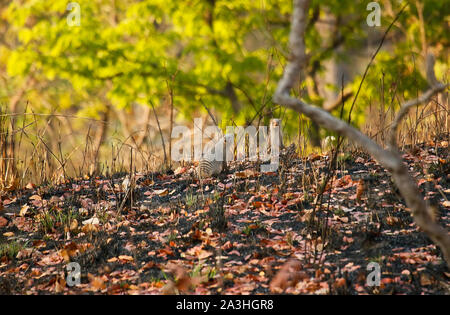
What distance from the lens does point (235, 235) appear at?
310 cm

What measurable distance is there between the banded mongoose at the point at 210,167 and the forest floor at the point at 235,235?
124mm

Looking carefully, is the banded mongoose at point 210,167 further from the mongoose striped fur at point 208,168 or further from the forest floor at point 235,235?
the forest floor at point 235,235

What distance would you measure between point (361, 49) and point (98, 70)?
584cm

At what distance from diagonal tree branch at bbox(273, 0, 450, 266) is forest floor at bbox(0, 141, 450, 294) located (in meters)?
0.48

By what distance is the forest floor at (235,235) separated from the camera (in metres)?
2.56

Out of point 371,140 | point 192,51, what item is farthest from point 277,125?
point 192,51

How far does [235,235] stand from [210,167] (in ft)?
3.68

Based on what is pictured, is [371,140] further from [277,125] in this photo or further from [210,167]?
[277,125]

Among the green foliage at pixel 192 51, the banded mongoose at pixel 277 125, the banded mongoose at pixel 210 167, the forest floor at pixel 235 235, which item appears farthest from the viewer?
the green foliage at pixel 192 51

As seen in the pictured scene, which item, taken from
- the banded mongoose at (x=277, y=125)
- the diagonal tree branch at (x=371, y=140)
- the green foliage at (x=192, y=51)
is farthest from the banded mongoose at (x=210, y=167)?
the green foliage at (x=192, y=51)

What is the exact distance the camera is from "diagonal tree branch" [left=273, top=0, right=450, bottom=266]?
6.82ft

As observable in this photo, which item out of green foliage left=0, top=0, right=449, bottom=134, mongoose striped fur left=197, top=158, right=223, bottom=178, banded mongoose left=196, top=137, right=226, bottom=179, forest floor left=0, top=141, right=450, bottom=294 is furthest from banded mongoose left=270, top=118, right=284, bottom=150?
green foliage left=0, top=0, right=449, bottom=134

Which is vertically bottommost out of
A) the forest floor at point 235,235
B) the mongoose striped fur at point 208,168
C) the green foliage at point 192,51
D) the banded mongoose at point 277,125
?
the forest floor at point 235,235

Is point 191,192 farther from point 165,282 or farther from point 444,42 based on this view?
point 444,42
